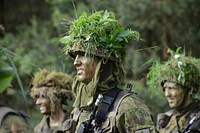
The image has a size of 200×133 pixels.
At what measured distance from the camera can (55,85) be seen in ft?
26.8

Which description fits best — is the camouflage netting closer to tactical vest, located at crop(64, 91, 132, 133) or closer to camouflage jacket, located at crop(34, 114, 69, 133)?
camouflage jacket, located at crop(34, 114, 69, 133)

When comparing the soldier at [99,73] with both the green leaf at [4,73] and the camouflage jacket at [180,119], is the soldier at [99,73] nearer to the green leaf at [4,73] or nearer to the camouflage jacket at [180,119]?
the green leaf at [4,73]

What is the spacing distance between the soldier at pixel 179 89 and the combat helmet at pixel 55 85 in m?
1.26

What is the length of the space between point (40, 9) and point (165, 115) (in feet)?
31.9

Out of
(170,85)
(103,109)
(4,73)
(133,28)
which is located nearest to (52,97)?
(170,85)

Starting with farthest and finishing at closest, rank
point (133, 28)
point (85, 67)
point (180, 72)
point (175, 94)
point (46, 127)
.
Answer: point (133, 28), point (180, 72), point (175, 94), point (46, 127), point (85, 67)

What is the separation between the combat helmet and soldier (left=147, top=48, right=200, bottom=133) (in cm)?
126

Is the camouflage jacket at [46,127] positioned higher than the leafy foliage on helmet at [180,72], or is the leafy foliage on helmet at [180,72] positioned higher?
the leafy foliage on helmet at [180,72]

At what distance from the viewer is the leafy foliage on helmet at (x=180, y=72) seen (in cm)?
821

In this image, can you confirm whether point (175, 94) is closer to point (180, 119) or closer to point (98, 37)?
point (180, 119)

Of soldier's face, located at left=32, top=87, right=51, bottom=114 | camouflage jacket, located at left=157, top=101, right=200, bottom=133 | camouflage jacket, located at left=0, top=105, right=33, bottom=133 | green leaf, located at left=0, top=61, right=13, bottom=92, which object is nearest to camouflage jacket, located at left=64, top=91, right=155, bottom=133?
green leaf, located at left=0, top=61, right=13, bottom=92

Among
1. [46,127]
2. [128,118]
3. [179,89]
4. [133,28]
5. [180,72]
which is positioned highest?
[133,28]

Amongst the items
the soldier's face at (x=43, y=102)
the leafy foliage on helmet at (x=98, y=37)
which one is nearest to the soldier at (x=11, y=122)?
the soldier's face at (x=43, y=102)

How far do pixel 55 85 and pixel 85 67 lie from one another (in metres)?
3.18
